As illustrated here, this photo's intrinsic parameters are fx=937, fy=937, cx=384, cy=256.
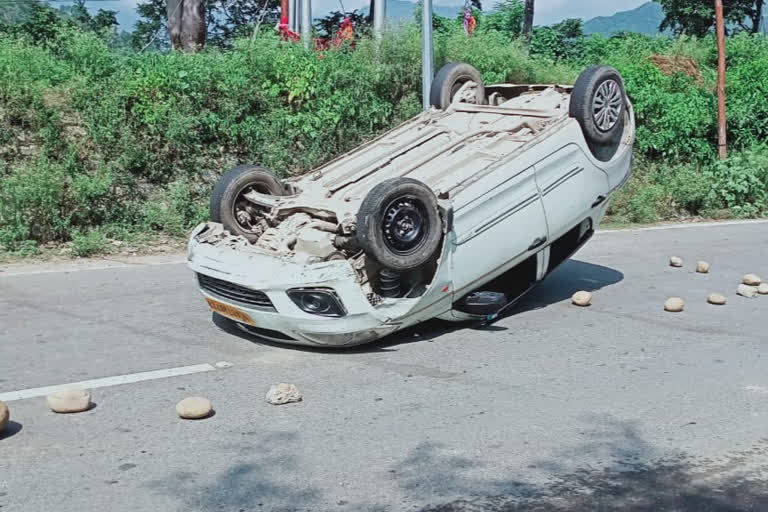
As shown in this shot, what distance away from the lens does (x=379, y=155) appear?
7766 mm

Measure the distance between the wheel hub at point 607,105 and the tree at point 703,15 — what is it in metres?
31.1

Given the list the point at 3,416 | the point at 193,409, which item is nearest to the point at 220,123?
the point at 193,409

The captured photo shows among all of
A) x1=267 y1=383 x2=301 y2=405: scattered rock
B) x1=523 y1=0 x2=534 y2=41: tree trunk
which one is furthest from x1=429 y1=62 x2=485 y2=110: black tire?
x1=523 y1=0 x2=534 y2=41: tree trunk

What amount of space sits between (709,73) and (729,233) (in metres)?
6.14

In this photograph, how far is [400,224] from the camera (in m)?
6.37

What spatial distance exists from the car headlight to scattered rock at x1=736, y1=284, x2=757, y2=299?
422cm

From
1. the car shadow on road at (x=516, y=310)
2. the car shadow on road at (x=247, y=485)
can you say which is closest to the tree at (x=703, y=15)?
the car shadow on road at (x=516, y=310)

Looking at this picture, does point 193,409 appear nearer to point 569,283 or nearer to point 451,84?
point 451,84

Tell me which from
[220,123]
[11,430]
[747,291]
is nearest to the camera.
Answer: [11,430]

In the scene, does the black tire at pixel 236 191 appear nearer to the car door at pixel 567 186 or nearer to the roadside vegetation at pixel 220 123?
the car door at pixel 567 186

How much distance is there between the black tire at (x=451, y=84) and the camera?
872 centimetres

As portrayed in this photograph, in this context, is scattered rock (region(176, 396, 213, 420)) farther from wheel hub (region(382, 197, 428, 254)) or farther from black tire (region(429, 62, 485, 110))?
black tire (region(429, 62, 485, 110))

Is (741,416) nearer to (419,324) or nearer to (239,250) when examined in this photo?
(419,324)

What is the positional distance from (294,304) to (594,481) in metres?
2.51
